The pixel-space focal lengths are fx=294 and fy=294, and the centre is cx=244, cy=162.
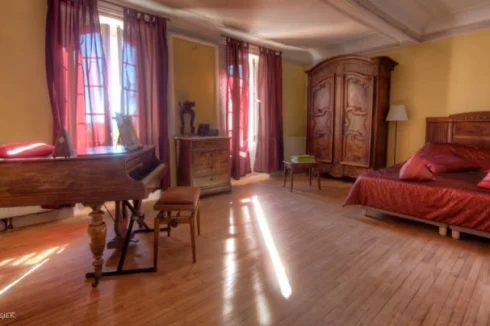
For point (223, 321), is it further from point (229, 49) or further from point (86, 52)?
point (229, 49)

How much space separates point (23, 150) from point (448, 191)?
3.39 meters

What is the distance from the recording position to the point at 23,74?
2977 mm

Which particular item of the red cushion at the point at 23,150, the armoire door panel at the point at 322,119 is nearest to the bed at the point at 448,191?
the armoire door panel at the point at 322,119

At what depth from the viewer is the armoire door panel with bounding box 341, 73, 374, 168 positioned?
193 inches

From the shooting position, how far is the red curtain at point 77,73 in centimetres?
308

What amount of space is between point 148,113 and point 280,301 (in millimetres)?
2950

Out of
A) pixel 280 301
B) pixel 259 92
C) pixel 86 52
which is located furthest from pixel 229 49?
pixel 280 301

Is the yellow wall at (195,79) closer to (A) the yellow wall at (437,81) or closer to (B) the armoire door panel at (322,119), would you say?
(B) the armoire door panel at (322,119)

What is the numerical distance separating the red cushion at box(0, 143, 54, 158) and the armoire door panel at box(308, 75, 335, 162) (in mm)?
4580

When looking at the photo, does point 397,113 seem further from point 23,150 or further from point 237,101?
point 23,150

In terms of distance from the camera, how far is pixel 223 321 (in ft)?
5.32

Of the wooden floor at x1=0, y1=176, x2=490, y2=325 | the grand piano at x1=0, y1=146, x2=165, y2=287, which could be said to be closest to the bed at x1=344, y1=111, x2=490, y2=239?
the wooden floor at x1=0, y1=176, x2=490, y2=325

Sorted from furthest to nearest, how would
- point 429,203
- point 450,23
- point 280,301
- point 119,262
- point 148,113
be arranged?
point 450,23
point 148,113
point 429,203
point 119,262
point 280,301

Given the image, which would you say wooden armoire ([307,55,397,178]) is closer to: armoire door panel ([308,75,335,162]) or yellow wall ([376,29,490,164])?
armoire door panel ([308,75,335,162])
